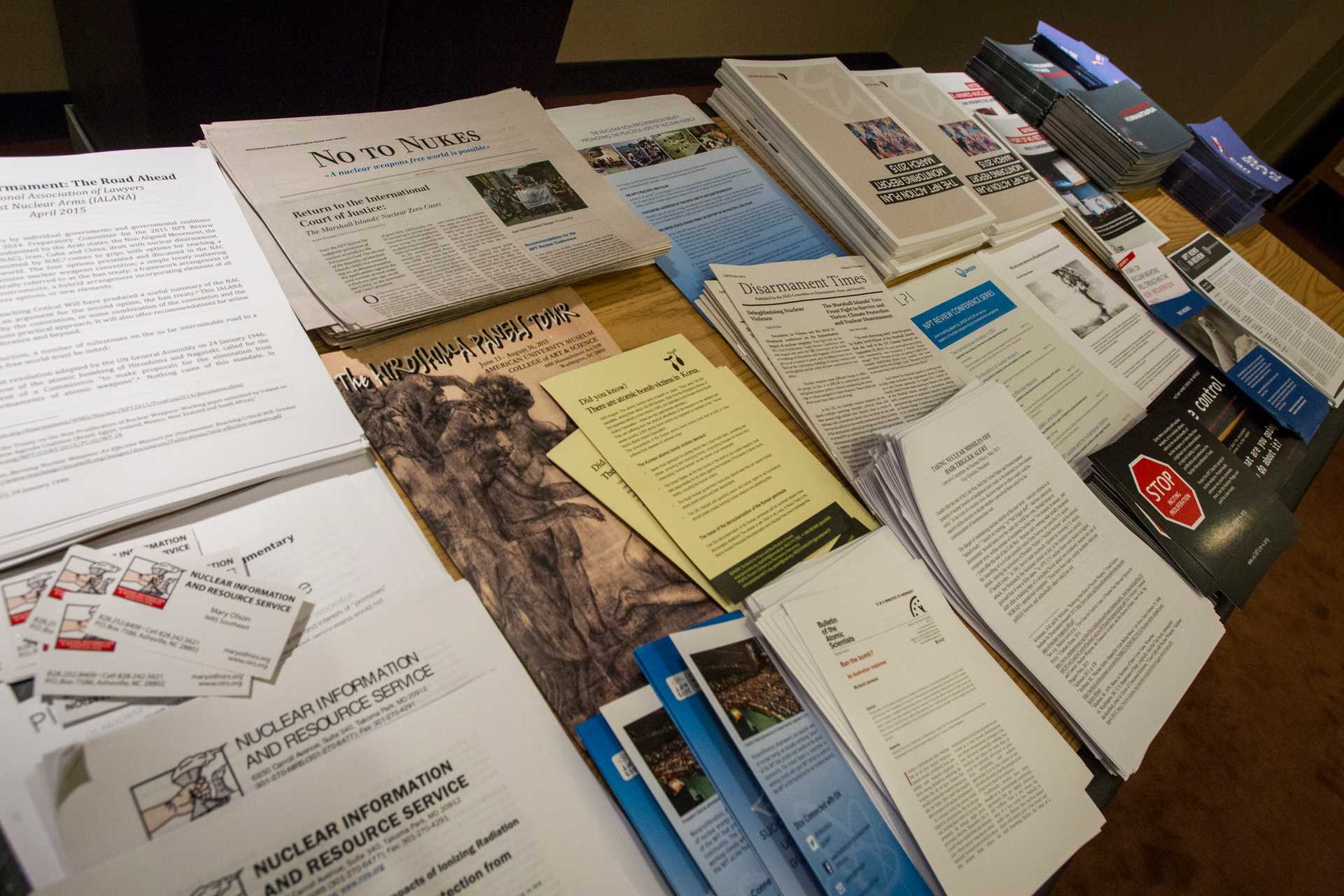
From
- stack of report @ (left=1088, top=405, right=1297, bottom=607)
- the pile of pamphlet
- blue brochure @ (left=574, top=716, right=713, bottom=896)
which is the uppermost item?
the pile of pamphlet

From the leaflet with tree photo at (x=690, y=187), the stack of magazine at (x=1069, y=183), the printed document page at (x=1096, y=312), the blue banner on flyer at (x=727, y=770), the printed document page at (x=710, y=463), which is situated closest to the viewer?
the blue banner on flyer at (x=727, y=770)

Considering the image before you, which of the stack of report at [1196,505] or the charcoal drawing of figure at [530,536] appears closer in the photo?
the charcoal drawing of figure at [530,536]

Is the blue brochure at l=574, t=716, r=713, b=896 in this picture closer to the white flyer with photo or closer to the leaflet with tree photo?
the white flyer with photo

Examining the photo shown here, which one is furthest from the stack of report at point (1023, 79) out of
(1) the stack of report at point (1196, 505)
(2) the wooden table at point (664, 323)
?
(1) the stack of report at point (1196, 505)

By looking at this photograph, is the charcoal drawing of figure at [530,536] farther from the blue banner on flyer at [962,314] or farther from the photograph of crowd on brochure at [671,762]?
the blue banner on flyer at [962,314]

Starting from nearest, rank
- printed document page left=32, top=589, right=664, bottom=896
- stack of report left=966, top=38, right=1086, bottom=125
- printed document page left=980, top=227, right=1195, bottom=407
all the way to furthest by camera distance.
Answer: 1. printed document page left=32, top=589, right=664, bottom=896
2. printed document page left=980, top=227, right=1195, bottom=407
3. stack of report left=966, top=38, right=1086, bottom=125

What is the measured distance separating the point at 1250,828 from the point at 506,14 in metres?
2.32

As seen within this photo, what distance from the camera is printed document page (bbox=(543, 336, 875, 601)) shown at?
637mm

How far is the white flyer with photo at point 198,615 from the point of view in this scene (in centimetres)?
45

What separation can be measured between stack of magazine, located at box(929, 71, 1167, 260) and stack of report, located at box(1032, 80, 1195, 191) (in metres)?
0.02

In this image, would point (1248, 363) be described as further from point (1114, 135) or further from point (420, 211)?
point (420, 211)

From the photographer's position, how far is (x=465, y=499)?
0.59 metres

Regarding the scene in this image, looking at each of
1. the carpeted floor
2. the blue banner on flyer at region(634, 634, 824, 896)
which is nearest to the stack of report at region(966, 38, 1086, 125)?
the blue banner on flyer at region(634, 634, 824, 896)

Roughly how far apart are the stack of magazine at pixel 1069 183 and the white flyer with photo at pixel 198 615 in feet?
4.09
